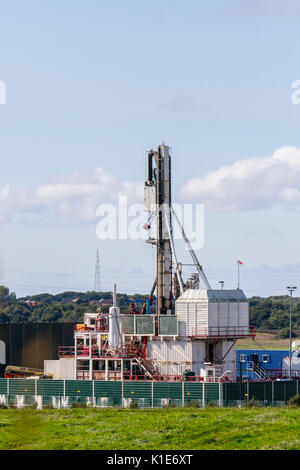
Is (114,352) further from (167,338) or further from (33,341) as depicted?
(33,341)

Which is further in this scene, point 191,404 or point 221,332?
point 221,332

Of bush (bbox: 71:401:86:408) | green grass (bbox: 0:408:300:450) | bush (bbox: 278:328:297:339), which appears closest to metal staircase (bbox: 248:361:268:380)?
green grass (bbox: 0:408:300:450)

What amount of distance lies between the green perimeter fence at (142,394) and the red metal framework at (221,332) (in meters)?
6.21

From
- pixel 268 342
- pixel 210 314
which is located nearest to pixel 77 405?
pixel 210 314

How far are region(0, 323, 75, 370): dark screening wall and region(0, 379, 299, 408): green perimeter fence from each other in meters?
16.7

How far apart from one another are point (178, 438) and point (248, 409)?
14441 mm

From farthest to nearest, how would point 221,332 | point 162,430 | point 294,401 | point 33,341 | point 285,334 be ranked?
point 285,334 < point 33,341 < point 221,332 < point 294,401 < point 162,430

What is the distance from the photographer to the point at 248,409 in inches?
2539

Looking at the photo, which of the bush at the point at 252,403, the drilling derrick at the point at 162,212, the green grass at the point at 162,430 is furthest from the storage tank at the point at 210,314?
the green grass at the point at 162,430

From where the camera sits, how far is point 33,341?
300 feet

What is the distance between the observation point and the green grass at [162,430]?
160 feet

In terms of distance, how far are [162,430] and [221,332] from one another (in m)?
22.3

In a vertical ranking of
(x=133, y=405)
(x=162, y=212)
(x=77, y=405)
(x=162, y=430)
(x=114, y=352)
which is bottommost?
(x=77, y=405)

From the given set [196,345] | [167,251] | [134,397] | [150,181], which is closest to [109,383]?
[134,397]
